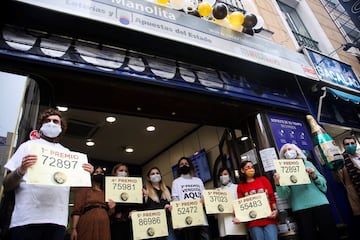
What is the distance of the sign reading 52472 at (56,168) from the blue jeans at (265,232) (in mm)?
2071

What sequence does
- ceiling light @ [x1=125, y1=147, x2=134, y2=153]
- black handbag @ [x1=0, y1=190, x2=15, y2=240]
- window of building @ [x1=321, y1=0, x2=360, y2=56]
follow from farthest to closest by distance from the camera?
window of building @ [x1=321, y1=0, x2=360, y2=56], ceiling light @ [x1=125, y1=147, x2=134, y2=153], black handbag @ [x1=0, y1=190, x2=15, y2=240]

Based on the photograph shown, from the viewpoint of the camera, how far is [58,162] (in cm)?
225

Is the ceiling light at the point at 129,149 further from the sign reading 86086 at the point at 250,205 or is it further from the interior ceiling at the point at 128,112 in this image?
the sign reading 86086 at the point at 250,205

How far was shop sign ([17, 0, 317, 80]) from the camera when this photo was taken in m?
3.07

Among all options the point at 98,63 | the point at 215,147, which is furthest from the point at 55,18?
the point at 215,147

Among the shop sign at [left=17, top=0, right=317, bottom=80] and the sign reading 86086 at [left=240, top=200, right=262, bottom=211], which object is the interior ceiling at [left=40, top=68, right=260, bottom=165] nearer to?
the shop sign at [left=17, top=0, right=317, bottom=80]

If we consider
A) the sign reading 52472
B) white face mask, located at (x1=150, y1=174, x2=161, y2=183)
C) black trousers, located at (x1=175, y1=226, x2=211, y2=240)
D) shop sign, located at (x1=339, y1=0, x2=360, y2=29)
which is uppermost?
shop sign, located at (x1=339, y1=0, x2=360, y2=29)

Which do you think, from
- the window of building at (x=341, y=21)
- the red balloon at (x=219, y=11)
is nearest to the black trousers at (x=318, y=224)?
the red balloon at (x=219, y=11)

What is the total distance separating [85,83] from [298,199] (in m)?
2.94

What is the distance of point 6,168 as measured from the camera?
223cm

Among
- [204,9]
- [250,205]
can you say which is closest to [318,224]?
[250,205]

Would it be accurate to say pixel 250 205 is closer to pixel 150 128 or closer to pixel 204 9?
pixel 204 9

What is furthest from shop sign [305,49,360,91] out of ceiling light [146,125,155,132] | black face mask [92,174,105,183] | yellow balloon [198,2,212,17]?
black face mask [92,174,105,183]

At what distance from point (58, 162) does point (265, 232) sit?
2435mm
